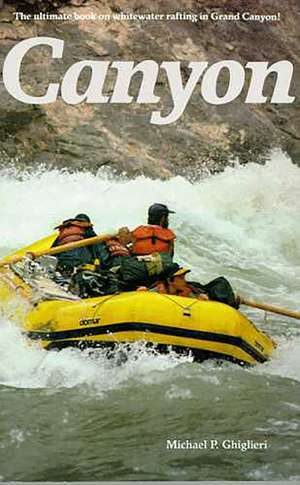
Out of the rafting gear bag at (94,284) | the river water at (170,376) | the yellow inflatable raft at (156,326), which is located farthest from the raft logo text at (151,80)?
the yellow inflatable raft at (156,326)

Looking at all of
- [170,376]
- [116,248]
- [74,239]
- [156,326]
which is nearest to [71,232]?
[74,239]

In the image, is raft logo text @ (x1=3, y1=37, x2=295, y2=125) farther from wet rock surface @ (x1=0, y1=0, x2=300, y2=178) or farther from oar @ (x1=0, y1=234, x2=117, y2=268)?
oar @ (x1=0, y1=234, x2=117, y2=268)

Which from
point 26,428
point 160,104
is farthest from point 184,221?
point 26,428

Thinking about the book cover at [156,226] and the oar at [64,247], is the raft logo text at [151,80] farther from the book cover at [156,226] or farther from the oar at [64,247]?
the oar at [64,247]

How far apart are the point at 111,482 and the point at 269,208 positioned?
1.74 metres

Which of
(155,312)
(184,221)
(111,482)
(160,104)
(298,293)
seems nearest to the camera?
(111,482)

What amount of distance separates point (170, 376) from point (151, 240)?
0.71 m

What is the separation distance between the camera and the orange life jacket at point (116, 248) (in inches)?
167

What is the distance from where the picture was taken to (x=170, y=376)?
3.64m

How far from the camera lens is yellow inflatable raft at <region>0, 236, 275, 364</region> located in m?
3.67

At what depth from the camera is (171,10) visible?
4.03 metres

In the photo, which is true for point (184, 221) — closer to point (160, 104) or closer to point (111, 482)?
point (160, 104)

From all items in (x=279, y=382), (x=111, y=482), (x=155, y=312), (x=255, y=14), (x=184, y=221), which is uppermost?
(x=255, y=14)

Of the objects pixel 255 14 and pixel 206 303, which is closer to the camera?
pixel 206 303
